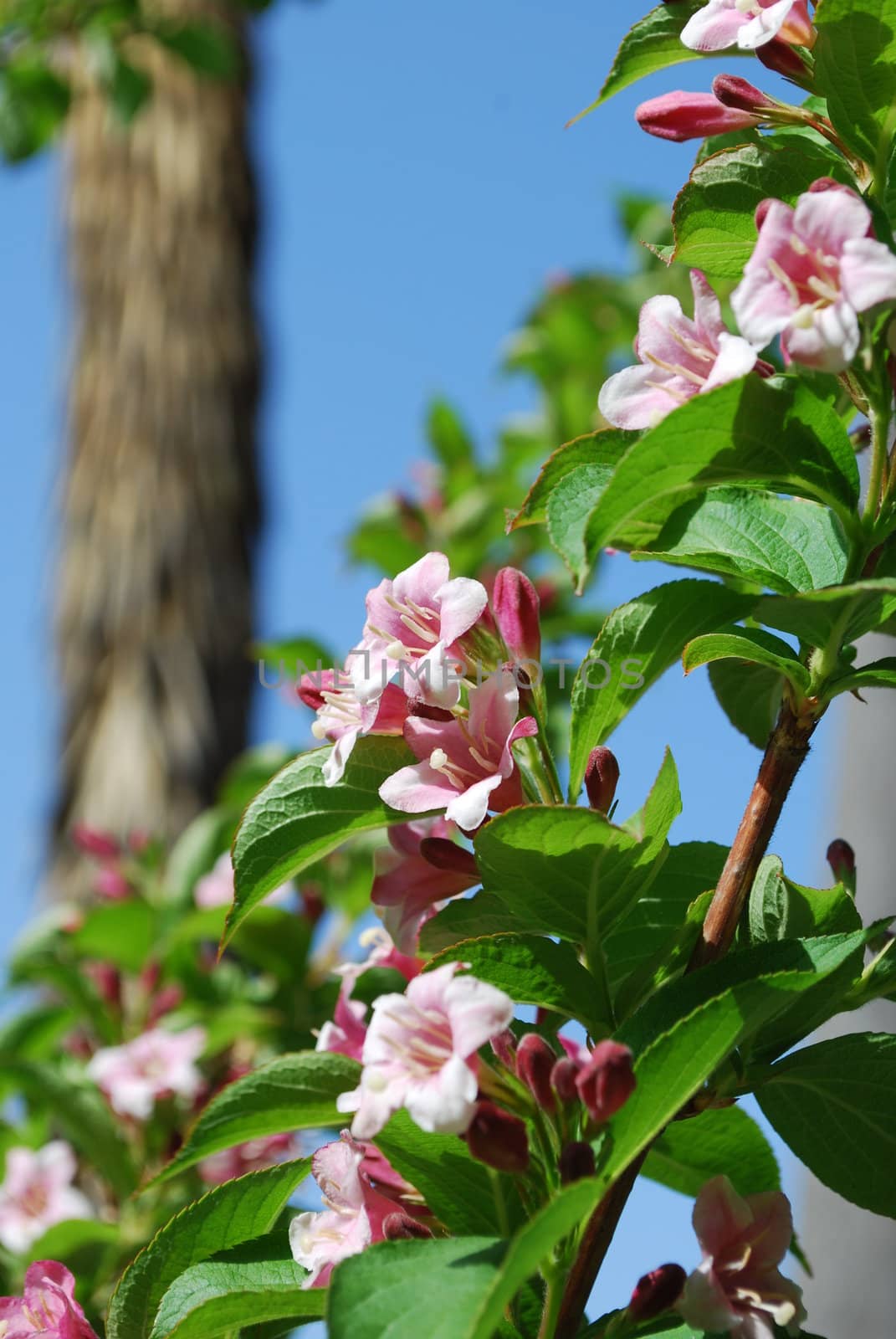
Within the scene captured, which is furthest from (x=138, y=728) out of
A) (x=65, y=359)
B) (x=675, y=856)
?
(x=675, y=856)

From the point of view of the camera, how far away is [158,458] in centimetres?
497

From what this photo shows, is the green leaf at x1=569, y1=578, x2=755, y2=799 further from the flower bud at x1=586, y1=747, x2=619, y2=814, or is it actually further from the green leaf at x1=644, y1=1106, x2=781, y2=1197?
the green leaf at x1=644, y1=1106, x2=781, y2=1197

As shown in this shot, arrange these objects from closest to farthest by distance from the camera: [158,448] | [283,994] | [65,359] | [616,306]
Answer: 1. [283,994]
2. [616,306]
3. [158,448]
4. [65,359]

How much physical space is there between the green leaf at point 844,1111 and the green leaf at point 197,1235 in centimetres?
29

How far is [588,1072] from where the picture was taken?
2.27 ft

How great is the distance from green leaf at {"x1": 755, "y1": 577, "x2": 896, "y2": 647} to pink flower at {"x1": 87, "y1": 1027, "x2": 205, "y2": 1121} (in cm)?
127

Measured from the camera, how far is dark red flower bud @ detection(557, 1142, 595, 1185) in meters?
0.69

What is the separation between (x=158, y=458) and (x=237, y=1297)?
4.50 meters

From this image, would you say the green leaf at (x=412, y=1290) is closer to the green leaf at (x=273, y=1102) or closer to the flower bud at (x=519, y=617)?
the green leaf at (x=273, y=1102)

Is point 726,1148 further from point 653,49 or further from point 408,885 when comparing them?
point 653,49

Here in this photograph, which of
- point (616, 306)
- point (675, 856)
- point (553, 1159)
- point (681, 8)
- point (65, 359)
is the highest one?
point (65, 359)

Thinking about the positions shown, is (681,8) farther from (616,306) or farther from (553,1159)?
(616,306)

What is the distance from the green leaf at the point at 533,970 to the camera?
77 centimetres

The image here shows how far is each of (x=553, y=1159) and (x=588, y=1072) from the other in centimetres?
11
